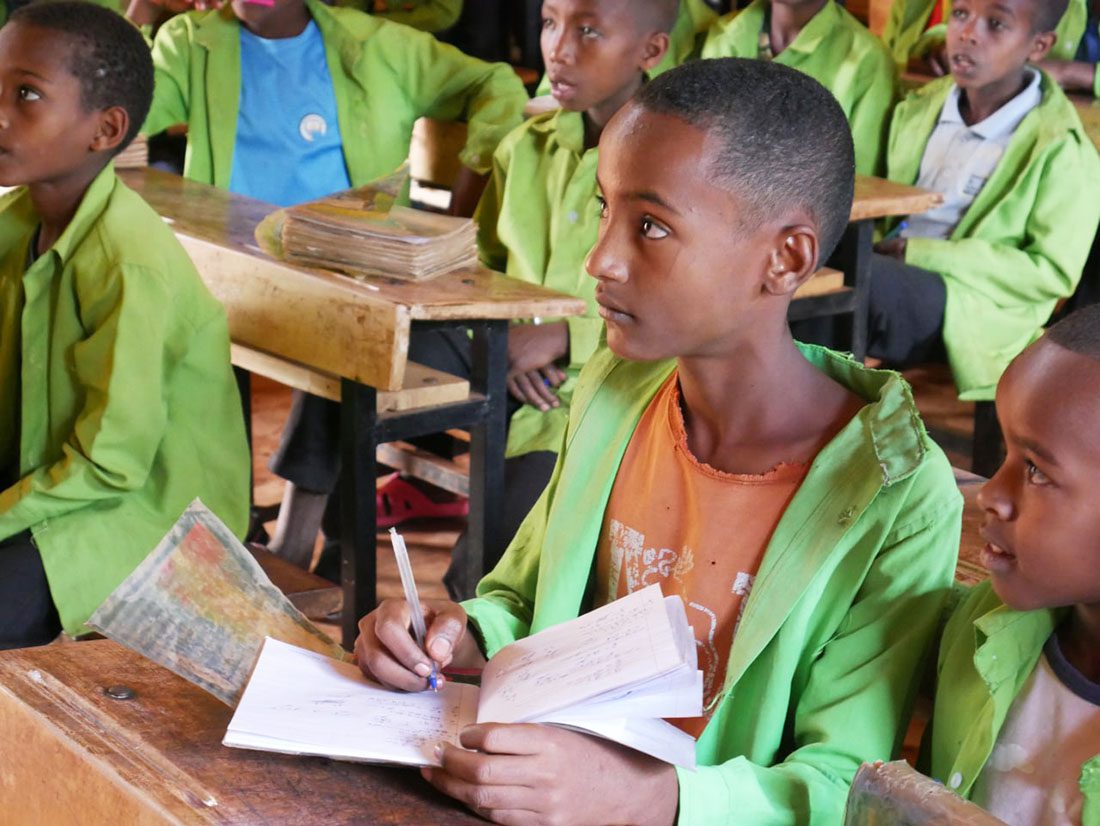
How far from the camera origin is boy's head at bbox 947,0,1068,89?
3.89 m

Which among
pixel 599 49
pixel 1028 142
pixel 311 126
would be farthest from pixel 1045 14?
pixel 311 126

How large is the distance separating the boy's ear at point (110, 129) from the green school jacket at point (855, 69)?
6.67 ft

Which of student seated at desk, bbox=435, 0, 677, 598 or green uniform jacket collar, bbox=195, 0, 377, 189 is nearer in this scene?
student seated at desk, bbox=435, 0, 677, 598

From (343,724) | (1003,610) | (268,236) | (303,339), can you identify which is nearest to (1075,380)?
(1003,610)

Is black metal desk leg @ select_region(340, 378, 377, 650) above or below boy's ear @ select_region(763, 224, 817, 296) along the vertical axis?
below

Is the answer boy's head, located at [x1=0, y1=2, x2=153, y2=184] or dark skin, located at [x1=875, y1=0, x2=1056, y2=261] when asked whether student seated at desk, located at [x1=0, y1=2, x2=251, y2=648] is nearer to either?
boy's head, located at [x1=0, y1=2, x2=153, y2=184]

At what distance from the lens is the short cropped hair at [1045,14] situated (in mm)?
3908

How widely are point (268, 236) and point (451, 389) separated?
461 mm

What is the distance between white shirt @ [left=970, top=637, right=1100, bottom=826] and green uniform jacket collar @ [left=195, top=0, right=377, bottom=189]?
109 inches

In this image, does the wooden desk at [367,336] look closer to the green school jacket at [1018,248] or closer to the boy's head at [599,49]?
the boy's head at [599,49]

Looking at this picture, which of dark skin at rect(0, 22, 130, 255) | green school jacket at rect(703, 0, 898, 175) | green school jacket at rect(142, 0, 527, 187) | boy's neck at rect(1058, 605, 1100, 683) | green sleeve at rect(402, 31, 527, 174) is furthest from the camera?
green school jacket at rect(703, 0, 898, 175)

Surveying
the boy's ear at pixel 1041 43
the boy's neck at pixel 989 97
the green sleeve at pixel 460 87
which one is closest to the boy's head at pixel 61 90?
the green sleeve at pixel 460 87

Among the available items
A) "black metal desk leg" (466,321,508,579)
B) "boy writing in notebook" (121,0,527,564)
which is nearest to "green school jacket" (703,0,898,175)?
"boy writing in notebook" (121,0,527,564)

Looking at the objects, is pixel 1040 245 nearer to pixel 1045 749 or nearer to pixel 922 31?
pixel 922 31
